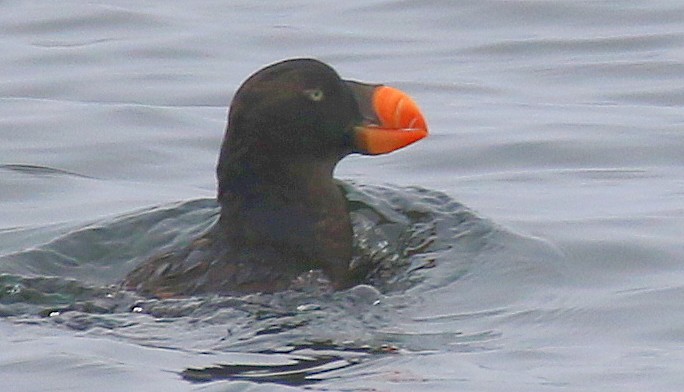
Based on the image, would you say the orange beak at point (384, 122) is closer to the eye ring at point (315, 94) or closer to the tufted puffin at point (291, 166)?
the tufted puffin at point (291, 166)

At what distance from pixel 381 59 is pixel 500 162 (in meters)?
3.72

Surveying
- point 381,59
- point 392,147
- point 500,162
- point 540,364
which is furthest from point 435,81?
point 540,364

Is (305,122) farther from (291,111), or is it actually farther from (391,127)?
(391,127)

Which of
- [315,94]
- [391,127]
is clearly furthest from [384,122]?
[315,94]

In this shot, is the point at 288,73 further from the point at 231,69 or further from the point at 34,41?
the point at 34,41

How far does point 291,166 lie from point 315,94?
0.31 meters

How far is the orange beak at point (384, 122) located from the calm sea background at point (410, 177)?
1.89 feet

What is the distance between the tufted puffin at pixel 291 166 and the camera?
8.91m

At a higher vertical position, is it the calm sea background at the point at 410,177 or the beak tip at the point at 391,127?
the beak tip at the point at 391,127

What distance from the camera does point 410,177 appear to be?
11789mm

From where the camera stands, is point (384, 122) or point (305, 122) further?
point (384, 122)

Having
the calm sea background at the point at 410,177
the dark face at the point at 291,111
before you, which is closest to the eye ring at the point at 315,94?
the dark face at the point at 291,111

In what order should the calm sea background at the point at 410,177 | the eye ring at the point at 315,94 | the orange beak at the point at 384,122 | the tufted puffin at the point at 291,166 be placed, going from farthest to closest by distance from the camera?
the orange beak at the point at 384,122
the eye ring at the point at 315,94
the tufted puffin at the point at 291,166
the calm sea background at the point at 410,177

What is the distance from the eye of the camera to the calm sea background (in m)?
7.80
